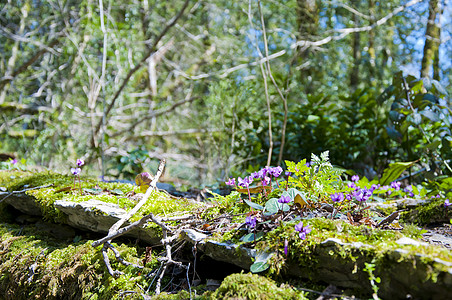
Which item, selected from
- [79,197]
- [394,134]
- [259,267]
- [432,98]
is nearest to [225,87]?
[394,134]

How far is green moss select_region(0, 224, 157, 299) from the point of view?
1.36m

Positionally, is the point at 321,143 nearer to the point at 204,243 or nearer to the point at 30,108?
the point at 204,243

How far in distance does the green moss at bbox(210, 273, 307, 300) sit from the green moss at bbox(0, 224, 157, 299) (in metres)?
0.42

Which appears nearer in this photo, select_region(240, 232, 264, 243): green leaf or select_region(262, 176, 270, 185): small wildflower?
select_region(240, 232, 264, 243): green leaf

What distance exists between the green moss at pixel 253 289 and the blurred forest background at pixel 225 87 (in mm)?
1840

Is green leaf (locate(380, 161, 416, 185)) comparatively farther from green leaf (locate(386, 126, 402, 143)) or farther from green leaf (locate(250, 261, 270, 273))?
green leaf (locate(250, 261, 270, 273))

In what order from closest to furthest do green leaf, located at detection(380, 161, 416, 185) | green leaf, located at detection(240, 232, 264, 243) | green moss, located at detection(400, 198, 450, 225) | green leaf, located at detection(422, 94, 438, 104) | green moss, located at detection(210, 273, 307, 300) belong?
green moss, located at detection(210, 273, 307, 300)
green leaf, located at detection(240, 232, 264, 243)
green moss, located at detection(400, 198, 450, 225)
green leaf, located at detection(380, 161, 416, 185)
green leaf, located at detection(422, 94, 438, 104)

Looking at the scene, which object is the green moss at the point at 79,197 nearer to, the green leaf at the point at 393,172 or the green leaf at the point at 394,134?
the green leaf at the point at 393,172

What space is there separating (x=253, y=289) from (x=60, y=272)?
1.02 m

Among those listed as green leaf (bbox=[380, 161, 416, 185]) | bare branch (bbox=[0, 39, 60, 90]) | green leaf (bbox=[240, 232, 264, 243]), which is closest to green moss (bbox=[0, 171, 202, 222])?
green leaf (bbox=[240, 232, 264, 243])

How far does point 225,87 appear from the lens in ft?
12.2

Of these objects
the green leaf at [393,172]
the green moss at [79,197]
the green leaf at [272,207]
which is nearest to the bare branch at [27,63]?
the green moss at [79,197]

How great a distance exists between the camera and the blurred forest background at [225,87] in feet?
11.4

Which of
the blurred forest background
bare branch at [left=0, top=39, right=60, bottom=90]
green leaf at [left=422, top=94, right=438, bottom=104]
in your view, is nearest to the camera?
green leaf at [left=422, top=94, right=438, bottom=104]
